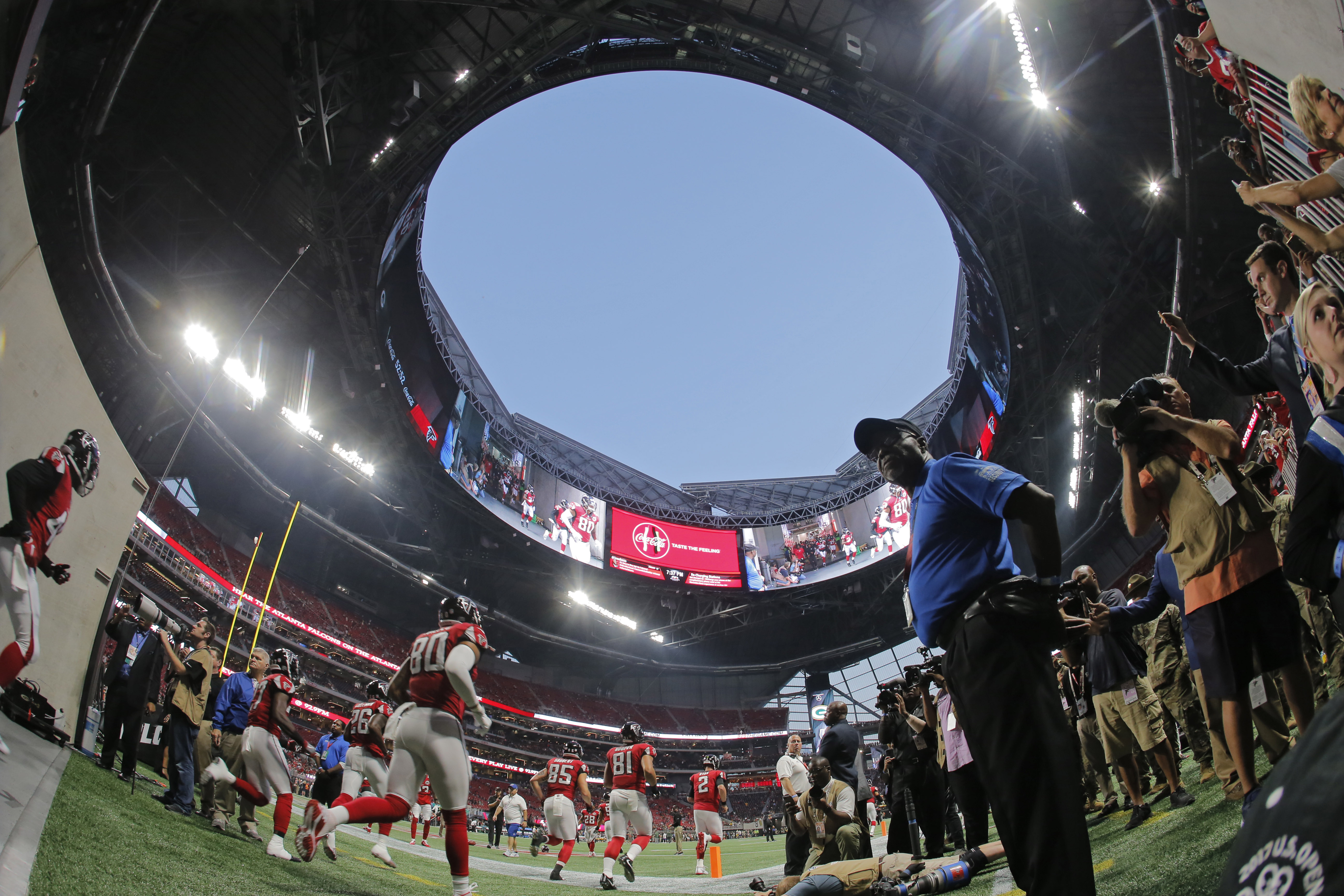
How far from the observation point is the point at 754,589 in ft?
102

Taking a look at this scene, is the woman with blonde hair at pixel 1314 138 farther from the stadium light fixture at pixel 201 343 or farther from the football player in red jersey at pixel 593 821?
the football player in red jersey at pixel 593 821

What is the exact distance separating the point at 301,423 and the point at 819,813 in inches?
815

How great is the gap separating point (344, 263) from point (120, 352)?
31.1 ft

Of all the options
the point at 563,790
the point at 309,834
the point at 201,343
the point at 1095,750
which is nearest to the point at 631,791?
the point at 563,790

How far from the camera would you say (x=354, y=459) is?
2239 centimetres

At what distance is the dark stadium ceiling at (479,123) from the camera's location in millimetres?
12500

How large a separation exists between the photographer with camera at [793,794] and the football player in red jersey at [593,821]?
14865 millimetres

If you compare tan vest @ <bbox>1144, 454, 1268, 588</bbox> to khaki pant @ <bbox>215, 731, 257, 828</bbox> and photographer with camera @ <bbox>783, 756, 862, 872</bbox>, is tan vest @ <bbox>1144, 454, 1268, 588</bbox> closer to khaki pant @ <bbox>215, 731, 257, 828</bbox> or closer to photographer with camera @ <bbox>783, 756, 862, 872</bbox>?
photographer with camera @ <bbox>783, 756, 862, 872</bbox>

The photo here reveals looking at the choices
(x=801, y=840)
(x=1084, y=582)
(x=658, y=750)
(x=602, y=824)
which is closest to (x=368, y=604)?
(x=602, y=824)

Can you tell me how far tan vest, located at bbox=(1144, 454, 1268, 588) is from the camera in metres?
2.76

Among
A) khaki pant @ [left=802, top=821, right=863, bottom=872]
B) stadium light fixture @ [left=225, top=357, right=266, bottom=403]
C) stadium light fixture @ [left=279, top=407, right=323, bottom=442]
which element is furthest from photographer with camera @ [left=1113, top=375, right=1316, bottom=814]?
stadium light fixture @ [left=279, top=407, right=323, bottom=442]

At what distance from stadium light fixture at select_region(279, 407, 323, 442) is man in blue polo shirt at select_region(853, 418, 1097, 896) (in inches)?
856

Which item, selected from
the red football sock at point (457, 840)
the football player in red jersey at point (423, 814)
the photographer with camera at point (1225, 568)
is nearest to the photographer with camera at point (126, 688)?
the red football sock at point (457, 840)

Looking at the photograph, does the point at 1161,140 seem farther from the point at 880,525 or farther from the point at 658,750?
the point at 658,750
